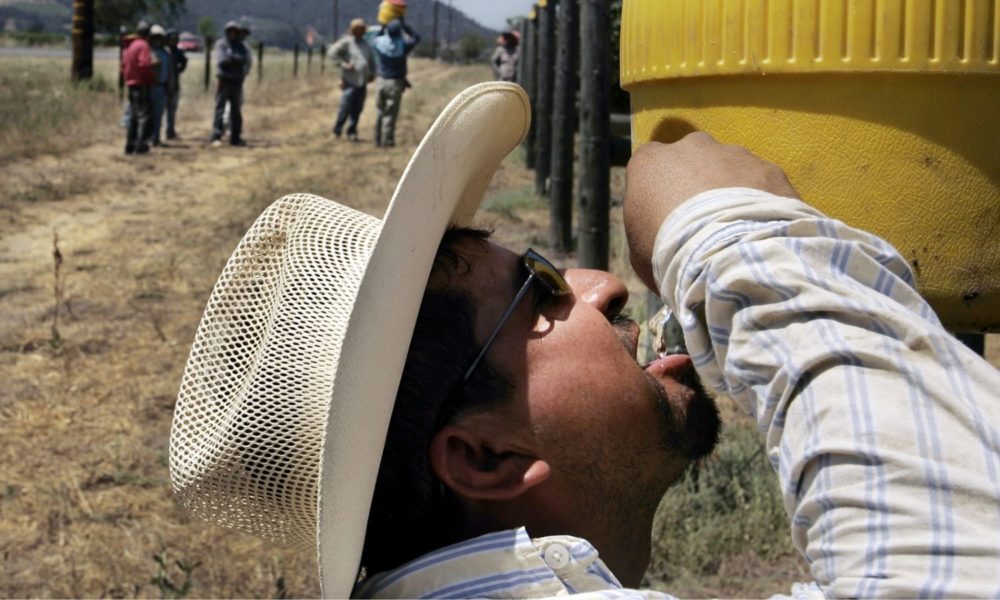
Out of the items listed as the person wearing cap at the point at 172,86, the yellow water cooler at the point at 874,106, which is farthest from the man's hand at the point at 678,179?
the person wearing cap at the point at 172,86

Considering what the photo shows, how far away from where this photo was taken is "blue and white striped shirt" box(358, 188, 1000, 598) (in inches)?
42.7

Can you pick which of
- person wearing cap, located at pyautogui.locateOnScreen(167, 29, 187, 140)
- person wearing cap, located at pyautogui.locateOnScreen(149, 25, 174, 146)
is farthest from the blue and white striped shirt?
person wearing cap, located at pyautogui.locateOnScreen(167, 29, 187, 140)

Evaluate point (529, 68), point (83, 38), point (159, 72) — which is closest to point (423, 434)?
point (529, 68)

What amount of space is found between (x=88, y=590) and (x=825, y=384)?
3.39 meters

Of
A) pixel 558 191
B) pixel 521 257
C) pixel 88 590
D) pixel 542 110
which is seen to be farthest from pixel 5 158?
pixel 521 257

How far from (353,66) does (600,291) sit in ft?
55.4

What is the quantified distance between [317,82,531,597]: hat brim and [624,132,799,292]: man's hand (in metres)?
0.24

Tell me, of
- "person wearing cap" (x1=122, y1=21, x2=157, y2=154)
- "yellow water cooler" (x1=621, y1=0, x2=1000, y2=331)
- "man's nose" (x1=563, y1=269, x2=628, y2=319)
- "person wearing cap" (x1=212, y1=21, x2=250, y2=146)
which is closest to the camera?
"yellow water cooler" (x1=621, y1=0, x2=1000, y2=331)

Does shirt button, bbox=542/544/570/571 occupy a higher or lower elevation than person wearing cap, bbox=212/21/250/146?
lower

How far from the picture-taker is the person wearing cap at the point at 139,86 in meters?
15.8

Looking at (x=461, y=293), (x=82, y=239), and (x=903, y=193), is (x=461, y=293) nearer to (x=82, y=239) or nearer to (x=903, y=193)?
(x=903, y=193)

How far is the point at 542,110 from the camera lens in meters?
12.0

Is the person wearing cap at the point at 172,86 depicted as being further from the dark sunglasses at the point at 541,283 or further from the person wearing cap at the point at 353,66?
the dark sunglasses at the point at 541,283

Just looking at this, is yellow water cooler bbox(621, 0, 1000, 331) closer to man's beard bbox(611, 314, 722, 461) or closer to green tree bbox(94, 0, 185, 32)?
man's beard bbox(611, 314, 722, 461)
